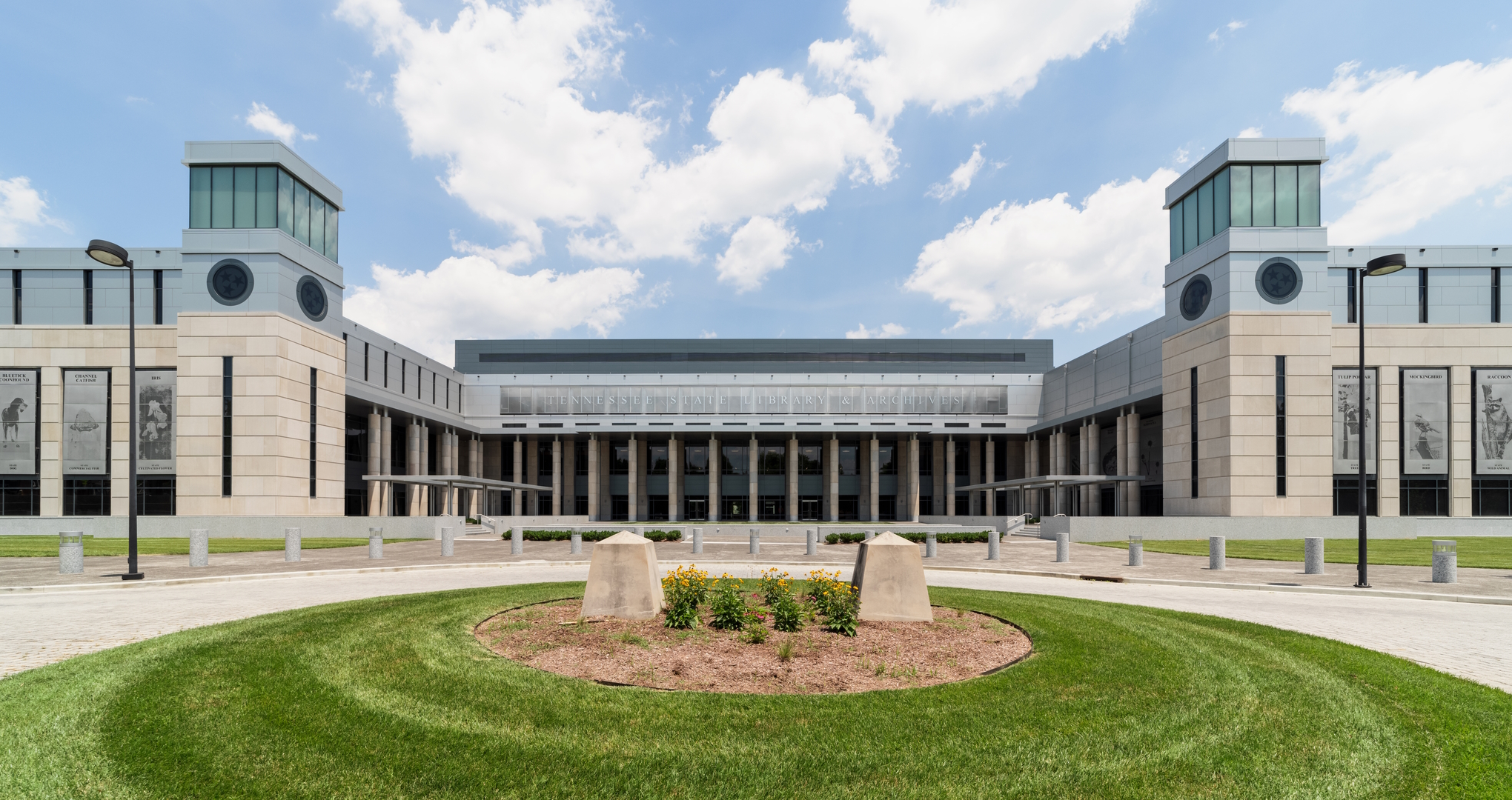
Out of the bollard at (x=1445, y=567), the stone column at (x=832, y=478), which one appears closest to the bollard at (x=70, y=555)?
the bollard at (x=1445, y=567)

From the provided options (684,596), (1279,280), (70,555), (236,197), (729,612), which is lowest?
(70,555)

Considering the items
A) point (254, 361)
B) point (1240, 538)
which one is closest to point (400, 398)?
point (254, 361)

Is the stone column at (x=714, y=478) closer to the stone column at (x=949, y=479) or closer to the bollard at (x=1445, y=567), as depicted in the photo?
the stone column at (x=949, y=479)

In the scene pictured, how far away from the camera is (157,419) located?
46.2 m

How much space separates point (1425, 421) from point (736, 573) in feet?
163

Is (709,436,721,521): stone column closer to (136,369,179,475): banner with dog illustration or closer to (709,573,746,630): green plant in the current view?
(136,369,179,475): banner with dog illustration

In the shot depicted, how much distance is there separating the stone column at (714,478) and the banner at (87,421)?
43.0 metres

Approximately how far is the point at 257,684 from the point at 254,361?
44.7 meters

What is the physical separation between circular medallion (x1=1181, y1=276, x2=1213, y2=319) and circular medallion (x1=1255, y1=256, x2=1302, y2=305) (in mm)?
2737

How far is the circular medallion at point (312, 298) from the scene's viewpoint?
4766 cm

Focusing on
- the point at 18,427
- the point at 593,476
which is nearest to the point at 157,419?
the point at 18,427

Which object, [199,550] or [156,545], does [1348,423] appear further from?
[156,545]

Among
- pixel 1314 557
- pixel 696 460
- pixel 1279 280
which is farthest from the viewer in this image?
pixel 696 460

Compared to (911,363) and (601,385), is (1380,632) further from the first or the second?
(911,363)
